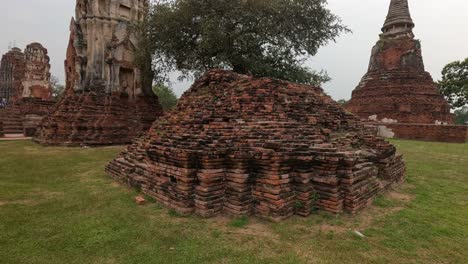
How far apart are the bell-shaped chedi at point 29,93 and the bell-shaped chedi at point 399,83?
23.0 meters

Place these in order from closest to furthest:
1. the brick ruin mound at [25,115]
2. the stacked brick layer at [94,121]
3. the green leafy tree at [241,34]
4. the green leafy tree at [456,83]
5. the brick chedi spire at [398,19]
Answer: the green leafy tree at [241,34] < the stacked brick layer at [94,121] < the brick ruin mound at [25,115] < the brick chedi spire at [398,19] < the green leafy tree at [456,83]

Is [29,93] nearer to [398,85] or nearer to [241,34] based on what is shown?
[241,34]

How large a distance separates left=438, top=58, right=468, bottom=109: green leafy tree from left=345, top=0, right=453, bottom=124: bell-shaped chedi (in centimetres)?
1195

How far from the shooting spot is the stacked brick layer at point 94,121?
13.2 metres

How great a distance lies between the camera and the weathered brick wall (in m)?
16.2

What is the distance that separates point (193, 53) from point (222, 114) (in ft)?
25.9

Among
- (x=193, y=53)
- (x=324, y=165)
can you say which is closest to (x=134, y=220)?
(x=324, y=165)

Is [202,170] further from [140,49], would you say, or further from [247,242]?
[140,49]

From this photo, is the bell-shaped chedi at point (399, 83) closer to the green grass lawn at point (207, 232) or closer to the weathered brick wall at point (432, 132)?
the weathered brick wall at point (432, 132)

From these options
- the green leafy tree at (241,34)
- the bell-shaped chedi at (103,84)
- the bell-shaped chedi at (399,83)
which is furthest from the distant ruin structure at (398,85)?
the bell-shaped chedi at (103,84)

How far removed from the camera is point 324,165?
14.5 ft

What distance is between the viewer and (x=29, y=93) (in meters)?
24.6

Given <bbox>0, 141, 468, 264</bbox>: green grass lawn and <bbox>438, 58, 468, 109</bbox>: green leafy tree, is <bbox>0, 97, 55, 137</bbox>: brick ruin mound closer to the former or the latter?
<bbox>0, 141, 468, 264</bbox>: green grass lawn

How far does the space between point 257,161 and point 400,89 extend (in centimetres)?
1986
